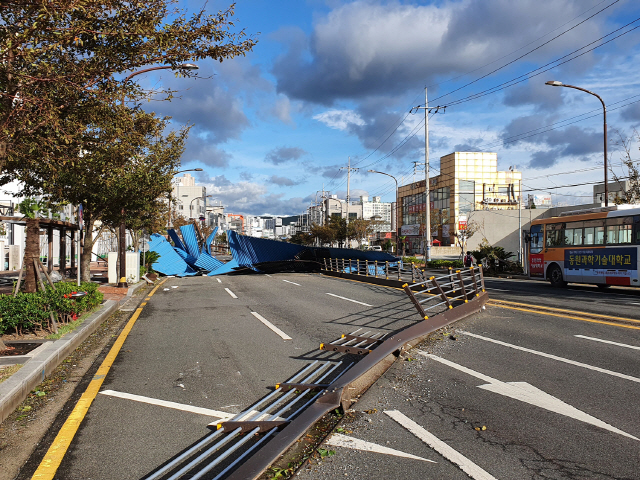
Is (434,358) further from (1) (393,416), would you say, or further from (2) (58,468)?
(2) (58,468)

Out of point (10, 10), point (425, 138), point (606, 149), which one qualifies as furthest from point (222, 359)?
point (425, 138)

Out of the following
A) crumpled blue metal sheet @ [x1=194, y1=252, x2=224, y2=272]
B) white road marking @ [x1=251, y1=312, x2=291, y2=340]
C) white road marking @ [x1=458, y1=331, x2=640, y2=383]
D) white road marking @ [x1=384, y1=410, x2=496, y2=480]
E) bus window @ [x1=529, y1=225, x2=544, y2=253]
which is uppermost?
bus window @ [x1=529, y1=225, x2=544, y2=253]

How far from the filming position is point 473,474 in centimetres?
379

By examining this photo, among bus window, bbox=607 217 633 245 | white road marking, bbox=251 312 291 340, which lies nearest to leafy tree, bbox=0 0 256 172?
white road marking, bbox=251 312 291 340

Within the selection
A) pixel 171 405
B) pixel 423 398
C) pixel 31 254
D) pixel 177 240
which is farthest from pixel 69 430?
pixel 177 240

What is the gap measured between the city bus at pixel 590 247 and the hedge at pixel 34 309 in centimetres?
1848

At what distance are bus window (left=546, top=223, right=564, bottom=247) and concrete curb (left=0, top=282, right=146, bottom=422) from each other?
19300mm

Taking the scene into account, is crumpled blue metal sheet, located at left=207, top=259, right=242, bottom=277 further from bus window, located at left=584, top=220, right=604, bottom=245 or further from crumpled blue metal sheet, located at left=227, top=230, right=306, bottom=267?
bus window, located at left=584, top=220, right=604, bottom=245

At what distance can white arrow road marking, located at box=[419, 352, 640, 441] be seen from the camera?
4.89 metres

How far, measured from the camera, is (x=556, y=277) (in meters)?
22.0

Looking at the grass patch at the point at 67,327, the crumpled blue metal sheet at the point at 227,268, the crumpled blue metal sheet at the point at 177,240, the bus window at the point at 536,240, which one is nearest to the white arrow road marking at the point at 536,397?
the grass patch at the point at 67,327

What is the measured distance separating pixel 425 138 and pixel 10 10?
36619 mm

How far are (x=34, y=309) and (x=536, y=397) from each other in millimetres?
8217

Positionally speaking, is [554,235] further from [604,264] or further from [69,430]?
[69,430]
